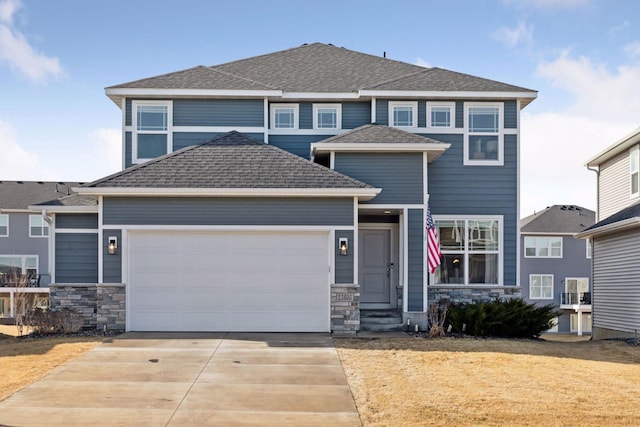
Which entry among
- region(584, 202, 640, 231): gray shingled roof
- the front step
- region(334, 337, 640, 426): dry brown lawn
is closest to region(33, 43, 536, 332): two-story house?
the front step

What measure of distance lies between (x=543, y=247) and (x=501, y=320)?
890 inches

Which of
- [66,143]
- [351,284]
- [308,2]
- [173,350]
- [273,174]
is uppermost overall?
[308,2]

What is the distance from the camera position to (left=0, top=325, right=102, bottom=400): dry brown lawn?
9336 mm

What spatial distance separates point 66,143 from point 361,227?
8.85 metres

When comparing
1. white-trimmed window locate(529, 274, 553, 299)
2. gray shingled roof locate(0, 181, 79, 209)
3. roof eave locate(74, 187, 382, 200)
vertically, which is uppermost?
gray shingled roof locate(0, 181, 79, 209)

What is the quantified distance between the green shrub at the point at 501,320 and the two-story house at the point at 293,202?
3.10ft

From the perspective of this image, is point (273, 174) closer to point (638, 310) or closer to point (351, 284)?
point (351, 284)

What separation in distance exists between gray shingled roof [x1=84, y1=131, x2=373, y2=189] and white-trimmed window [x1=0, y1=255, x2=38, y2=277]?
71.1 ft

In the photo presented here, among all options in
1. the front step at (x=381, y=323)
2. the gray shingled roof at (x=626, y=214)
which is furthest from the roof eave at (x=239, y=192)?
the gray shingled roof at (x=626, y=214)

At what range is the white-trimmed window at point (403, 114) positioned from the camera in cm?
1719

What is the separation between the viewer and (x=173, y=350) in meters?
11.8

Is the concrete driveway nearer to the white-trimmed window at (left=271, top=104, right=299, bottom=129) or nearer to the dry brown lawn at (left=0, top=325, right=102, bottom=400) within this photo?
the dry brown lawn at (left=0, top=325, right=102, bottom=400)

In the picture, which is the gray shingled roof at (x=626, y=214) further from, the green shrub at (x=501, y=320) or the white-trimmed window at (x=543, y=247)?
the white-trimmed window at (x=543, y=247)

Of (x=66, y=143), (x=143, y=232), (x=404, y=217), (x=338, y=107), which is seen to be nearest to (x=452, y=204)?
(x=404, y=217)
